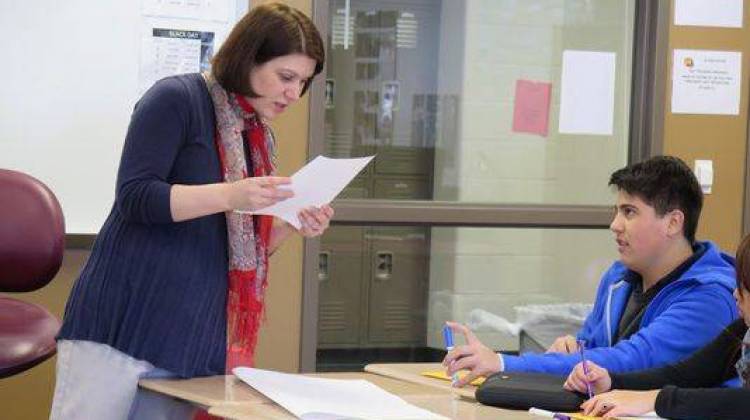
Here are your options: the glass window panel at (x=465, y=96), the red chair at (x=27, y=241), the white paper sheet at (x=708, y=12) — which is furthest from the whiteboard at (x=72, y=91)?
the white paper sheet at (x=708, y=12)

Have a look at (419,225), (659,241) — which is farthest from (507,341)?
(659,241)

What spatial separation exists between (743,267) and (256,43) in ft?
3.43

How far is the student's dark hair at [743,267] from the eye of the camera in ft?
7.08

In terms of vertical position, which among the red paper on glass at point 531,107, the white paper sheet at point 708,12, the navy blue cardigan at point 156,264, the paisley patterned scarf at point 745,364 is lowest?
the paisley patterned scarf at point 745,364

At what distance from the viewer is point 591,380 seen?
2246 mm

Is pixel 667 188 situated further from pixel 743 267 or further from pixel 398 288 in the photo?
pixel 398 288

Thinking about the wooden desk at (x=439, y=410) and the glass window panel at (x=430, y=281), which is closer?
the wooden desk at (x=439, y=410)

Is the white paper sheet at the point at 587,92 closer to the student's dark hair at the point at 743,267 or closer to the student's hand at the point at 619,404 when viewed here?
the student's dark hair at the point at 743,267

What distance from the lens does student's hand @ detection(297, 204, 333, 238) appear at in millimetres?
2346

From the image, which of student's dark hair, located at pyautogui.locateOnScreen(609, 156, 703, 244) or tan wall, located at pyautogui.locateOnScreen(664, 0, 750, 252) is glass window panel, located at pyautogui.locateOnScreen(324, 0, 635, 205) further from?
student's dark hair, located at pyautogui.locateOnScreen(609, 156, 703, 244)

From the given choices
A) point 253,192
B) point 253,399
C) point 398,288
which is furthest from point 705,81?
point 253,399

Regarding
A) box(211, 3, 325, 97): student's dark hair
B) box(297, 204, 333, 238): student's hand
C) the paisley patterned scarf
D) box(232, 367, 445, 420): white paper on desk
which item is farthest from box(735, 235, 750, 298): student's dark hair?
box(211, 3, 325, 97): student's dark hair

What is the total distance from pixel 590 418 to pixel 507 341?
7.12ft

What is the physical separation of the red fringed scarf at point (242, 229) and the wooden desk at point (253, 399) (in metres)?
0.16
